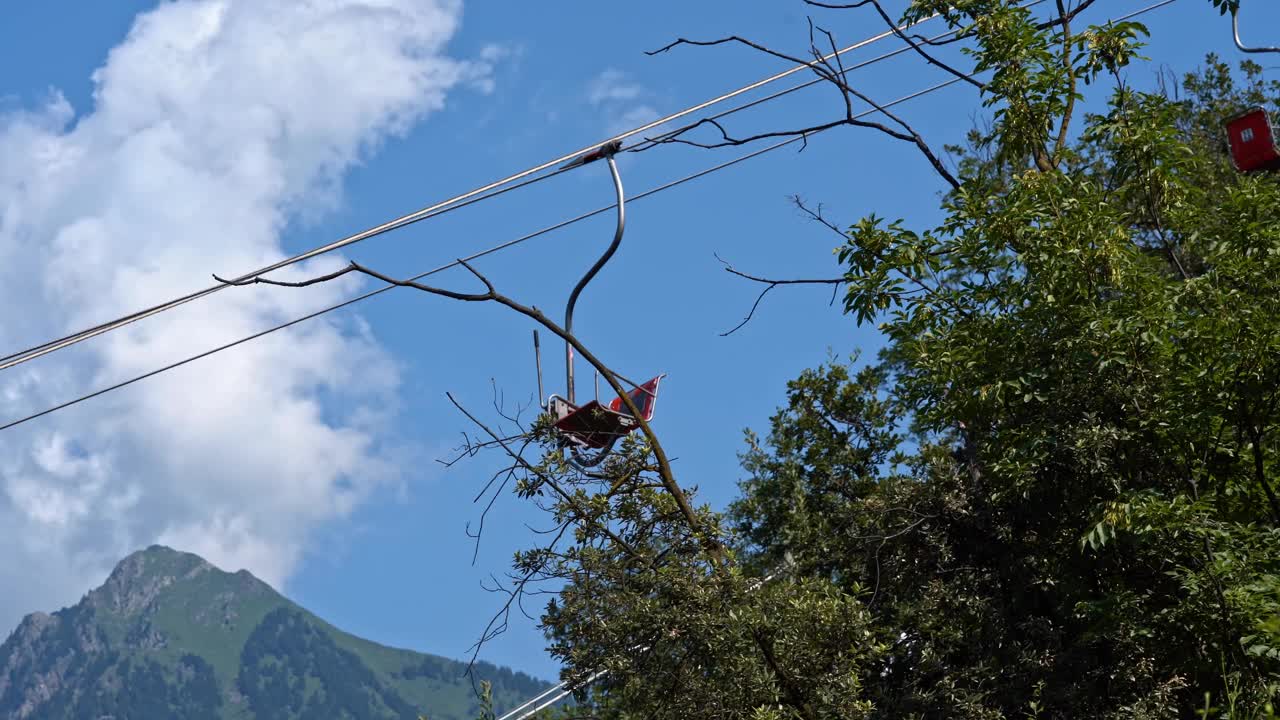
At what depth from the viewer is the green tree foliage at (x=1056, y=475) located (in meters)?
10.8

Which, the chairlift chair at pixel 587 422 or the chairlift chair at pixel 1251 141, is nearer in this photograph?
the chairlift chair at pixel 587 422

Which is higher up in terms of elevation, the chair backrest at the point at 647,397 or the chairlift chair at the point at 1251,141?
the chairlift chair at the point at 1251,141

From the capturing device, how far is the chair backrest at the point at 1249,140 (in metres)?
22.3

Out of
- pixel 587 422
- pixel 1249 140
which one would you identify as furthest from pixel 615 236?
pixel 1249 140

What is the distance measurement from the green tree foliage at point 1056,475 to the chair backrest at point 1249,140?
9693mm

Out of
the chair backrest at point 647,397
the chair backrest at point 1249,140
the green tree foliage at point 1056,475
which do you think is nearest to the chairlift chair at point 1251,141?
the chair backrest at point 1249,140

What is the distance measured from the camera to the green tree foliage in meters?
10.8

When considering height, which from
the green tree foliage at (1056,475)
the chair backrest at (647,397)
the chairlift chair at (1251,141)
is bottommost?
the green tree foliage at (1056,475)

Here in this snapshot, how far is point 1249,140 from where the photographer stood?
74.0 feet

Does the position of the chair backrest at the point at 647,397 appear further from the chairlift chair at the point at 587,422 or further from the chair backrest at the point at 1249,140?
the chair backrest at the point at 1249,140

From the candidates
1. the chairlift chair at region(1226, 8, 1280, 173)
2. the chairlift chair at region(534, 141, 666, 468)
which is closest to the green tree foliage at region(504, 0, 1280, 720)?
the chairlift chair at region(534, 141, 666, 468)

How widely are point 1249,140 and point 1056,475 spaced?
13126mm

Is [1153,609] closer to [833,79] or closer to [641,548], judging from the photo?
[641,548]

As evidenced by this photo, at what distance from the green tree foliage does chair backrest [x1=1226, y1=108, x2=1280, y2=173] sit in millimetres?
9693
